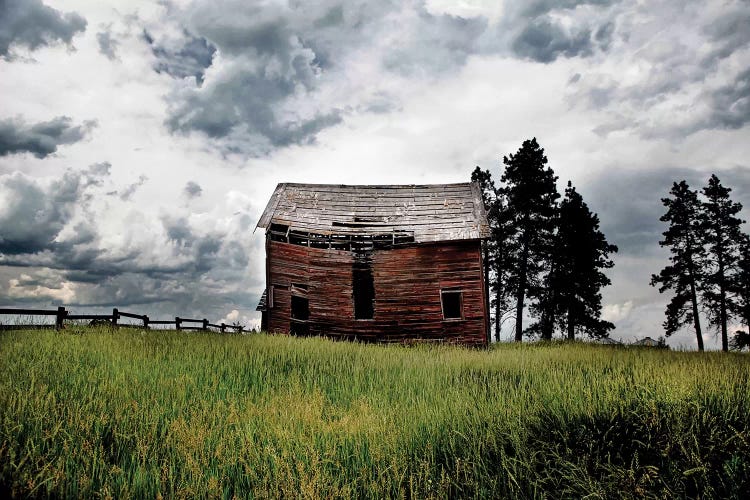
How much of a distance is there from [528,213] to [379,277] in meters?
12.4

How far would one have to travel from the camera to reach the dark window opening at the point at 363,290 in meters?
21.6

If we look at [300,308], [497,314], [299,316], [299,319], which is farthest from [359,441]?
[497,314]

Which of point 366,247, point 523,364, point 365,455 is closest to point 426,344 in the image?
point 366,247

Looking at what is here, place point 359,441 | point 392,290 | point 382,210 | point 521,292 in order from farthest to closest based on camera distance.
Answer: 1. point 521,292
2. point 382,210
3. point 392,290
4. point 359,441

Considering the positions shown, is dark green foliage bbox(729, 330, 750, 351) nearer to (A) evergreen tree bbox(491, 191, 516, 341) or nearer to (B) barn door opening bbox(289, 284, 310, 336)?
(A) evergreen tree bbox(491, 191, 516, 341)

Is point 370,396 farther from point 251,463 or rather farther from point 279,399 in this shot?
point 251,463

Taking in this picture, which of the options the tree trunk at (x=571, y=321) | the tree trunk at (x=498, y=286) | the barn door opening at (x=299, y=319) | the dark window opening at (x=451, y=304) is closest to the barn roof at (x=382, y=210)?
the dark window opening at (x=451, y=304)

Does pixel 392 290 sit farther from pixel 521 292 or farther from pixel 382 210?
pixel 521 292

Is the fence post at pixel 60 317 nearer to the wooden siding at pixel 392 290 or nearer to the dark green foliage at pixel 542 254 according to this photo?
the wooden siding at pixel 392 290

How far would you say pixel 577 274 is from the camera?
94.2 ft

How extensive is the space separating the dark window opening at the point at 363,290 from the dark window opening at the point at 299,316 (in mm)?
2327

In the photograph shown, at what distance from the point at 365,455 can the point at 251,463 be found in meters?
1.22

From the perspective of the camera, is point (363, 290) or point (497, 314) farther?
point (497, 314)

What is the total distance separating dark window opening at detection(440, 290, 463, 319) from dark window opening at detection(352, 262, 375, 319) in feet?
11.1
